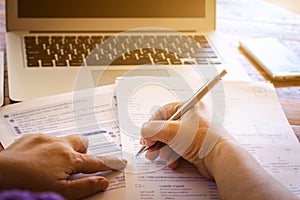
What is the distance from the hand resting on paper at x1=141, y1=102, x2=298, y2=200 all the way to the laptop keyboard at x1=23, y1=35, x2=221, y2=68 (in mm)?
227

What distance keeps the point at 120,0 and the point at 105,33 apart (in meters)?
0.07

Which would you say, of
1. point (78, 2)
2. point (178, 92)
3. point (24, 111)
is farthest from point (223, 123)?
point (78, 2)

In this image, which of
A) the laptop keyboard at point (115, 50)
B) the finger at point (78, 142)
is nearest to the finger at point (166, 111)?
the finger at point (78, 142)

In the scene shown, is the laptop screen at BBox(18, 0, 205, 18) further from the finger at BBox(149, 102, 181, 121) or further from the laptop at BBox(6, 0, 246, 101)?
the finger at BBox(149, 102, 181, 121)

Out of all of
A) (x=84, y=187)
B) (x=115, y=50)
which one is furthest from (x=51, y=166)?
(x=115, y=50)

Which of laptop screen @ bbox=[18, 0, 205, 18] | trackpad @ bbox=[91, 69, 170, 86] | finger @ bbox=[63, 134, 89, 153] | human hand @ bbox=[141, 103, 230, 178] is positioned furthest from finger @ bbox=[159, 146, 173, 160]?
laptop screen @ bbox=[18, 0, 205, 18]

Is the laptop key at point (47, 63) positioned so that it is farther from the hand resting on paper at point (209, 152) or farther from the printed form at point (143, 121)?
the hand resting on paper at point (209, 152)

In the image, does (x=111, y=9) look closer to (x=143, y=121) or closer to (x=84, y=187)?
(x=143, y=121)

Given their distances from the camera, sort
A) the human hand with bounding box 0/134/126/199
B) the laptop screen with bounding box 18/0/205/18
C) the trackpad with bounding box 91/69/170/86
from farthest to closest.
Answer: the laptop screen with bounding box 18/0/205/18 < the trackpad with bounding box 91/69/170/86 < the human hand with bounding box 0/134/126/199

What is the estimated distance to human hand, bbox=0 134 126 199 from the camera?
60 centimetres

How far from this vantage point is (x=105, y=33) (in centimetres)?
104

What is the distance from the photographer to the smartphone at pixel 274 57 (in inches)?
37.3

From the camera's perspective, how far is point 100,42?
3.28 feet

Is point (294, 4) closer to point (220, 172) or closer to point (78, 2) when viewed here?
point (78, 2)
